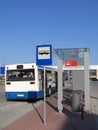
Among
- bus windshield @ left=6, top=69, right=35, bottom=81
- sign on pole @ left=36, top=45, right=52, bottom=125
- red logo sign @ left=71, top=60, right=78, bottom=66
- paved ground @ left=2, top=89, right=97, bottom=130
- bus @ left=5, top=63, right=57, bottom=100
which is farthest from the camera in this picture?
bus windshield @ left=6, top=69, right=35, bottom=81

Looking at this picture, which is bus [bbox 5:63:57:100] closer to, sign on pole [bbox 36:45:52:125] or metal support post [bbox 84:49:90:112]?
metal support post [bbox 84:49:90:112]

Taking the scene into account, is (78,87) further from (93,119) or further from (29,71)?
(93,119)

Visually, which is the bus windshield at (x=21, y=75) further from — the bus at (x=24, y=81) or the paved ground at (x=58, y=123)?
the paved ground at (x=58, y=123)

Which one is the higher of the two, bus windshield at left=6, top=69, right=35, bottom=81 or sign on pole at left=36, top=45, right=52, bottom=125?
sign on pole at left=36, top=45, right=52, bottom=125

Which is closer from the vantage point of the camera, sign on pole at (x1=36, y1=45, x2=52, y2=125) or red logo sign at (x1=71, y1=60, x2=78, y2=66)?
sign on pole at (x1=36, y1=45, x2=52, y2=125)

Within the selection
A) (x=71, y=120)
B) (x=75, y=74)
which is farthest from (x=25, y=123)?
(x=75, y=74)

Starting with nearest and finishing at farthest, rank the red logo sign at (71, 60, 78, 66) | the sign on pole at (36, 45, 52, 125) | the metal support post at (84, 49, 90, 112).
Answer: the sign on pole at (36, 45, 52, 125)
the metal support post at (84, 49, 90, 112)
the red logo sign at (71, 60, 78, 66)

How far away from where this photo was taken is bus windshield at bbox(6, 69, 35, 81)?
72.1 ft

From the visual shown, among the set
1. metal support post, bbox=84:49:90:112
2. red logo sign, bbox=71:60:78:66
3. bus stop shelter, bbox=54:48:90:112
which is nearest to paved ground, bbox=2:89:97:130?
metal support post, bbox=84:49:90:112

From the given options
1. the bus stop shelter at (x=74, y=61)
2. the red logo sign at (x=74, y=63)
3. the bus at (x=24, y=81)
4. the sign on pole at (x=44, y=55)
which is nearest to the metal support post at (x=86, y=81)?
the bus stop shelter at (x=74, y=61)

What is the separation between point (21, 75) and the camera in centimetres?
2236

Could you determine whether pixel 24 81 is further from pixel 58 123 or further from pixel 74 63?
pixel 58 123

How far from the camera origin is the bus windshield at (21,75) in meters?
22.0

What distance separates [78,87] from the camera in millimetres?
19766
